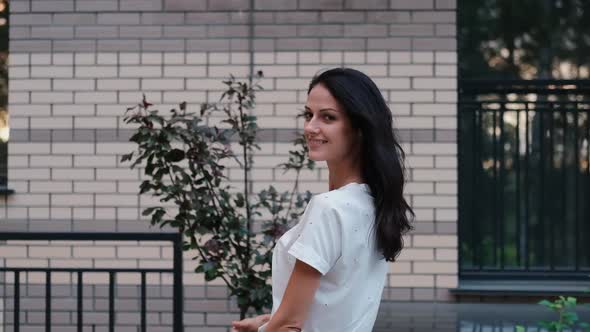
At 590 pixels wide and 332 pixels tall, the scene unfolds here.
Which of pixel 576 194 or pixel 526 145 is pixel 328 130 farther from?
pixel 576 194

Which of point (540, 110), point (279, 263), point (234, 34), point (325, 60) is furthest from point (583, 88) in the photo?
point (279, 263)

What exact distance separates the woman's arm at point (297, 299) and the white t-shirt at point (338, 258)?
0.03 metres

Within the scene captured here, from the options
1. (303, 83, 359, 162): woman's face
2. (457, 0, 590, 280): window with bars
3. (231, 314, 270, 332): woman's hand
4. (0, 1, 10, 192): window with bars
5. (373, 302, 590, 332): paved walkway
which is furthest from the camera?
(457, 0, 590, 280): window with bars

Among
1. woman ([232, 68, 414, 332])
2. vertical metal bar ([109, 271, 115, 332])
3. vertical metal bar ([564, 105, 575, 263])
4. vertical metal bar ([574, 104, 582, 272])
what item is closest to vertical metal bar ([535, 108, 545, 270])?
vertical metal bar ([564, 105, 575, 263])

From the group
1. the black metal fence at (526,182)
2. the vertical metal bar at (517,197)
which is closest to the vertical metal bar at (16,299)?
the black metal fence at (526,182)

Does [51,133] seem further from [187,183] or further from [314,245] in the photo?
[314,245]

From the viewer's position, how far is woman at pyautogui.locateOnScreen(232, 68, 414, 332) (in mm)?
2082

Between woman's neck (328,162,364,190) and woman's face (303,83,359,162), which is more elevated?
woman's face (303,83,359,162)

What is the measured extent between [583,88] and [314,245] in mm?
6282

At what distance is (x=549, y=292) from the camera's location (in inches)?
298

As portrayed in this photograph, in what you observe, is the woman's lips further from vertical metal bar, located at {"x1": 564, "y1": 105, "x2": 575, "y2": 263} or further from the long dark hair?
vertical metal bar, located at {"x1": 564, "y1": 105, "x2": 575, "y2": 263}

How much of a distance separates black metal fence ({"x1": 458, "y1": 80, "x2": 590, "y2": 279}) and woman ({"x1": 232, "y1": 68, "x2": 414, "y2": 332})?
577 centimetres

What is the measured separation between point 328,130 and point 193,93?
5.52 meters

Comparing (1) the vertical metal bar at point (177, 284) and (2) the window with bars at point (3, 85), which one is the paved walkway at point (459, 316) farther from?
(2) the window with bars at point (3, 85)
